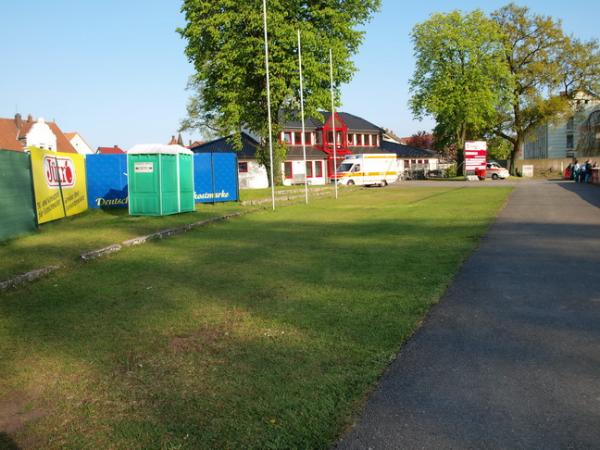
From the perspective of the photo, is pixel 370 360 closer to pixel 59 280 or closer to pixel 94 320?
pixel 94 320

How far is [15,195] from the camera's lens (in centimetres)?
1424

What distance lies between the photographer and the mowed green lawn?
11.9ft

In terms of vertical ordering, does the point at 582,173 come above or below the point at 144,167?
below

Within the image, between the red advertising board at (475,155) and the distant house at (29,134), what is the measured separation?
1988 inches

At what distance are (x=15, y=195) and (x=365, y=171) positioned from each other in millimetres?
34514

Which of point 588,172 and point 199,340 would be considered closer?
point 199,340

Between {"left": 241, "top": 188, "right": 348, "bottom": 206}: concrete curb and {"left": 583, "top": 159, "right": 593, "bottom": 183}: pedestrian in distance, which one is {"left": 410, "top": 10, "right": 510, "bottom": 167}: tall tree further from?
{"left": 241, "top": 188, "right": 348, "bottom": 206}: concrete curb

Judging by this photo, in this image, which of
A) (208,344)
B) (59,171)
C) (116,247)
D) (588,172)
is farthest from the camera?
(588,172)

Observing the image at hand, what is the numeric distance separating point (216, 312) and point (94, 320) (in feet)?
4.51

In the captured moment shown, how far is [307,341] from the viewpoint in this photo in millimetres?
5258

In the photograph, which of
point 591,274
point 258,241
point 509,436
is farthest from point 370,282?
point 258,241

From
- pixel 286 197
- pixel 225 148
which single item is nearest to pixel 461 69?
pixel 225 148

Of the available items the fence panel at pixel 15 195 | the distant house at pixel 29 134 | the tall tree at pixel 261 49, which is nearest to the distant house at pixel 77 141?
the distant house at pixel 29 134

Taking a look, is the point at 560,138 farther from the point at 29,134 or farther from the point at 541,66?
the point at 29,134
